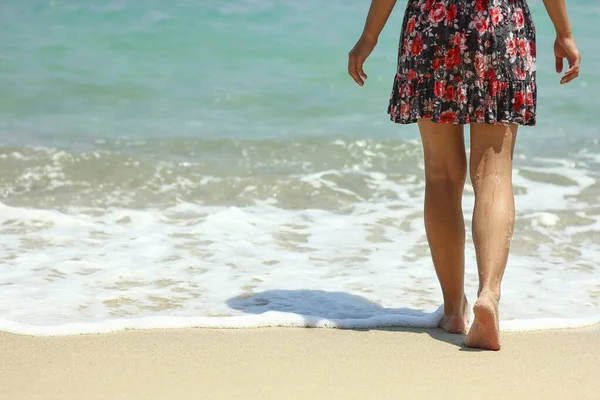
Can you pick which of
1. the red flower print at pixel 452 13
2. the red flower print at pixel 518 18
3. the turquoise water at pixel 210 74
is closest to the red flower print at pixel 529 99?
the red flower print at pixel 518 18

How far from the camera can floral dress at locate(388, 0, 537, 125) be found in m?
2.76

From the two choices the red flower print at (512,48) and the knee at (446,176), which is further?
the knee at (446,176)

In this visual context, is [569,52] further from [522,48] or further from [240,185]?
[240,185]

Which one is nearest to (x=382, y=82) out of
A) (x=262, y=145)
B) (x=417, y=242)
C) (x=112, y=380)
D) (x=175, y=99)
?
(x=175, y=99)

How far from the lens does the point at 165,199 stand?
525 centimetres

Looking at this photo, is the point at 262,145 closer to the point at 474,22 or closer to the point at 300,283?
the point at 300,283

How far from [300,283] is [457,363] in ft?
3.75

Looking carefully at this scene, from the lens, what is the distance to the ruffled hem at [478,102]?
2766 millimetres

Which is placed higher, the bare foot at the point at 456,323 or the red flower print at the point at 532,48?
the red flower print at the point at 532,48

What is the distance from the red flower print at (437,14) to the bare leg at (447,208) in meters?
0.31

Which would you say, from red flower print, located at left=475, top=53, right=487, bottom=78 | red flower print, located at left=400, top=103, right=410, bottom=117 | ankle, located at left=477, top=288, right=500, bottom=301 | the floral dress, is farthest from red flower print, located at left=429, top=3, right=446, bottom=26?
ankle, located at left=477, top=288, right=500, bottom=301

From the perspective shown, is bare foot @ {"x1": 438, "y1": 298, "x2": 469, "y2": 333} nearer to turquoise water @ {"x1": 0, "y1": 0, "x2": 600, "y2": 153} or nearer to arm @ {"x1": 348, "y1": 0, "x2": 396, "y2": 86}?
arm @ {"x1": 348, "y1": 0, "x2": 396, "y2": 86}

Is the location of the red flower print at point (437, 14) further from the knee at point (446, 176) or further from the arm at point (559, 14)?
the knee at point (446, 176)

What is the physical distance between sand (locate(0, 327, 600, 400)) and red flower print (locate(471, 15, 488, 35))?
0.98m
